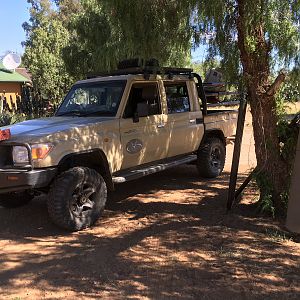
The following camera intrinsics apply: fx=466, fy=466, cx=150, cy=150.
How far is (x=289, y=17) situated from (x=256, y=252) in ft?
8.59

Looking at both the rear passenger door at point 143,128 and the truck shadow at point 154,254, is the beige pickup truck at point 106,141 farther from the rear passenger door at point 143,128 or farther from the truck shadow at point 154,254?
the truck shadow at point 154,254

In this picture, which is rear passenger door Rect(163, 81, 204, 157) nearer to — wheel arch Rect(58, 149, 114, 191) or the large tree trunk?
wheel arch Rect(58, 149, 114, 191)

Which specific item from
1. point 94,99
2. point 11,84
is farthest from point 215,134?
point 11,84

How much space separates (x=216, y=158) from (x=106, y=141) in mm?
3152

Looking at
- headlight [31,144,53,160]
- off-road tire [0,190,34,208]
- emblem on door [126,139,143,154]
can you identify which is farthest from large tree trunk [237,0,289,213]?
off-road tire [0,190,34,208]

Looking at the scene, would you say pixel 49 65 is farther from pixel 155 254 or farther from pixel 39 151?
pixel 155 254

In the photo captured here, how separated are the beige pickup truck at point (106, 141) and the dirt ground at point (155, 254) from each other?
0.42 metres

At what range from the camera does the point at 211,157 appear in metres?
8.48

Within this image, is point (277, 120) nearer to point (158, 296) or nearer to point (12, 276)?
point (158, 296)

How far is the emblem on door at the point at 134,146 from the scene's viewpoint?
21.4ft

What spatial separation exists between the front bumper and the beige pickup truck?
0.04ft

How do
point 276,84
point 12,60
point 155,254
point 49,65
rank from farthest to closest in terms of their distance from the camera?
point 12,60 → point 49,65 → point 276,84 → point 155,254

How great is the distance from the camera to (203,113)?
8.27 m

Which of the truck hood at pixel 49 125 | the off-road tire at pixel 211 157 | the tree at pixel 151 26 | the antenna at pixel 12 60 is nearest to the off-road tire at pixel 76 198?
the truck hood at pixel 49 125
